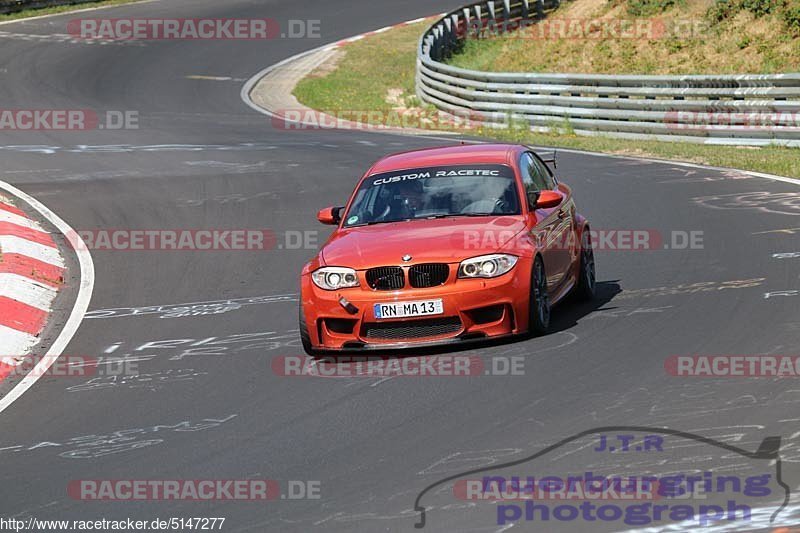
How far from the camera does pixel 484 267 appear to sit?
33.2 feet

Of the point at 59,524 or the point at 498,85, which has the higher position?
the point at 59,524

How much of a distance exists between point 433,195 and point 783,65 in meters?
21.0

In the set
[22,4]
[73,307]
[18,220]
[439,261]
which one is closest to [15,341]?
[73,307]

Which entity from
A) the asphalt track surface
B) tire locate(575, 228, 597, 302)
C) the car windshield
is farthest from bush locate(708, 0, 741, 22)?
the car windshield

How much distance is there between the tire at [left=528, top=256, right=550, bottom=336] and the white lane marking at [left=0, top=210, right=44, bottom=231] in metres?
8.40

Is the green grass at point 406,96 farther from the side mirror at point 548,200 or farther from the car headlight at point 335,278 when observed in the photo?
the car headlight at point 335,278

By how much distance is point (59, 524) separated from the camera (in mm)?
6707

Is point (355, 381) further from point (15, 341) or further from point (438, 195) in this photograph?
point (15, 341)

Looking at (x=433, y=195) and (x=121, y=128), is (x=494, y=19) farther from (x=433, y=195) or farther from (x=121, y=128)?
(x=433, y=195)

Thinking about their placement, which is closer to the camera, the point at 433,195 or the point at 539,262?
the point at 539,262

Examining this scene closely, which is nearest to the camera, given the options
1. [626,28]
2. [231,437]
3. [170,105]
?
[231,437]

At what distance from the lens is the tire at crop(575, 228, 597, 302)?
11.9 m

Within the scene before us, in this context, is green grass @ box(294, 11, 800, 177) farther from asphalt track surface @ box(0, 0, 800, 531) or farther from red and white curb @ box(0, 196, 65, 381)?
red and white curb @ box(0, 196, 65, 381)

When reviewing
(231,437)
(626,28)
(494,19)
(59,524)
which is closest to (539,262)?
(231,437)
